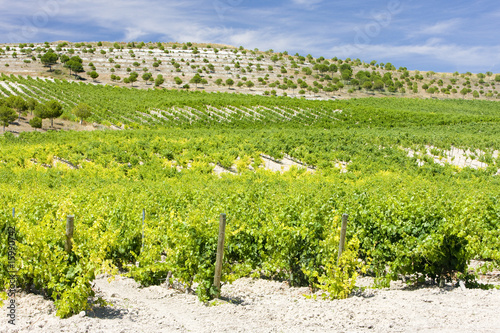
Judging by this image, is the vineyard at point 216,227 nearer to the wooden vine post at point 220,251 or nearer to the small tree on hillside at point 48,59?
the wooden vine post at point 220,251

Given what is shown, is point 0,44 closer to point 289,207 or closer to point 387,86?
point 387,86

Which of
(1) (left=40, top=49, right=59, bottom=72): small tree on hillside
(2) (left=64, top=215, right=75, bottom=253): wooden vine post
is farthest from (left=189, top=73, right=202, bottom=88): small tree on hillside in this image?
(2) (left=64, top=215, right=75, bottom=253): wooden vine post

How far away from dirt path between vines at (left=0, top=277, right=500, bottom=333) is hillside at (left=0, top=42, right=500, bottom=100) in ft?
237

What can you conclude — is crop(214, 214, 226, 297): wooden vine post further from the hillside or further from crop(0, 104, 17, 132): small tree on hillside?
the hillside

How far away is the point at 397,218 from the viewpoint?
8.48m

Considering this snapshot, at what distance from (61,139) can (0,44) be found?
104165 millimetres

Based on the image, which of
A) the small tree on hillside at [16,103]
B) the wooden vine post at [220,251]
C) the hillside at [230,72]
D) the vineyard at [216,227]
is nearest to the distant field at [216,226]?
the vineyard at [216,227]

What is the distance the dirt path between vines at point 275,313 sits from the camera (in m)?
5.69

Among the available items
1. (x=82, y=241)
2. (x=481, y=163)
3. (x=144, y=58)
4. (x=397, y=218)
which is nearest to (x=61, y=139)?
(x=82, y=241)

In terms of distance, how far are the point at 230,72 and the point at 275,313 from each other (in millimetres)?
100478

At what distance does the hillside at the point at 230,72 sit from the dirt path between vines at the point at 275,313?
72209mm

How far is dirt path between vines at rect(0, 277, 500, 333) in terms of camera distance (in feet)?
18.7

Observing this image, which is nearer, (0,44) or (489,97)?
(489,97)

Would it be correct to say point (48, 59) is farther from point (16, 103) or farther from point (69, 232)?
point (69, 232)
